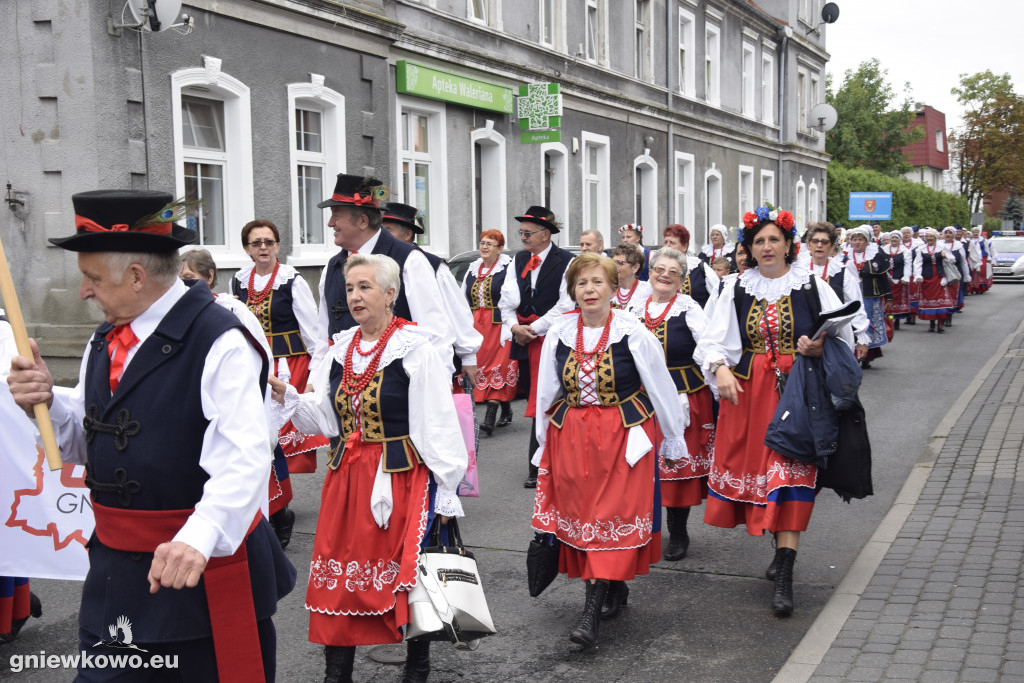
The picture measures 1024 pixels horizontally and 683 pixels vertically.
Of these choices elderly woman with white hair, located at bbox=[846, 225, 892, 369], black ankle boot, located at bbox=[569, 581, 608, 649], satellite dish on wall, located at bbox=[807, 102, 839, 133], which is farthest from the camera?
satellite dish on wall, located at bbox=[807, 102, 839, 133]

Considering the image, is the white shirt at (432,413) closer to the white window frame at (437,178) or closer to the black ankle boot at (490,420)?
the black ankle boot at (490,420)

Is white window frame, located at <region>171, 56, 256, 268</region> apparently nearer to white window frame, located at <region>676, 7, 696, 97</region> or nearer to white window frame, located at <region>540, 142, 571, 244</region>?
white window frame, located at <region>540, 142, 571, 244</region>

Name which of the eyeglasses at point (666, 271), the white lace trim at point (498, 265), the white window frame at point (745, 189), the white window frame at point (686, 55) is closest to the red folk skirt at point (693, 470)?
the eyeglasses at point (666, 271)

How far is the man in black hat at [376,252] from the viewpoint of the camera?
576 cm

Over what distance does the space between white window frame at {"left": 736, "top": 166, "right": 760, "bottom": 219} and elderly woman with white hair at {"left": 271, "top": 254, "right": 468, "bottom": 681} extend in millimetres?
31185

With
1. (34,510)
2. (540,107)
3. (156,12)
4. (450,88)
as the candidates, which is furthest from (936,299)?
(34,510)

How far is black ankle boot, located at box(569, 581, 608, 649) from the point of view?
4.93m

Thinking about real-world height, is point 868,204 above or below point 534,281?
above

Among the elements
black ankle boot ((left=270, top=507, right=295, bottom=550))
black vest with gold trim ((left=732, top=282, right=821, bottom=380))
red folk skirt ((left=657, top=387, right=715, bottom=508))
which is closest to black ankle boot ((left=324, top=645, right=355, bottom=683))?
black ankle boot ((left=270, top=507, right=295, bottom=550))

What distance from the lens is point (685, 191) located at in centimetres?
3036

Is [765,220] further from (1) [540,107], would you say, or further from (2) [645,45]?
(2) [645,45]

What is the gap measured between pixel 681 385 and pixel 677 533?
3.13ft

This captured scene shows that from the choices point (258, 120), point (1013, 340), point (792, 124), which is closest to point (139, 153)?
point (258, 120)

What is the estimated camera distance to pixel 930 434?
1038cm
